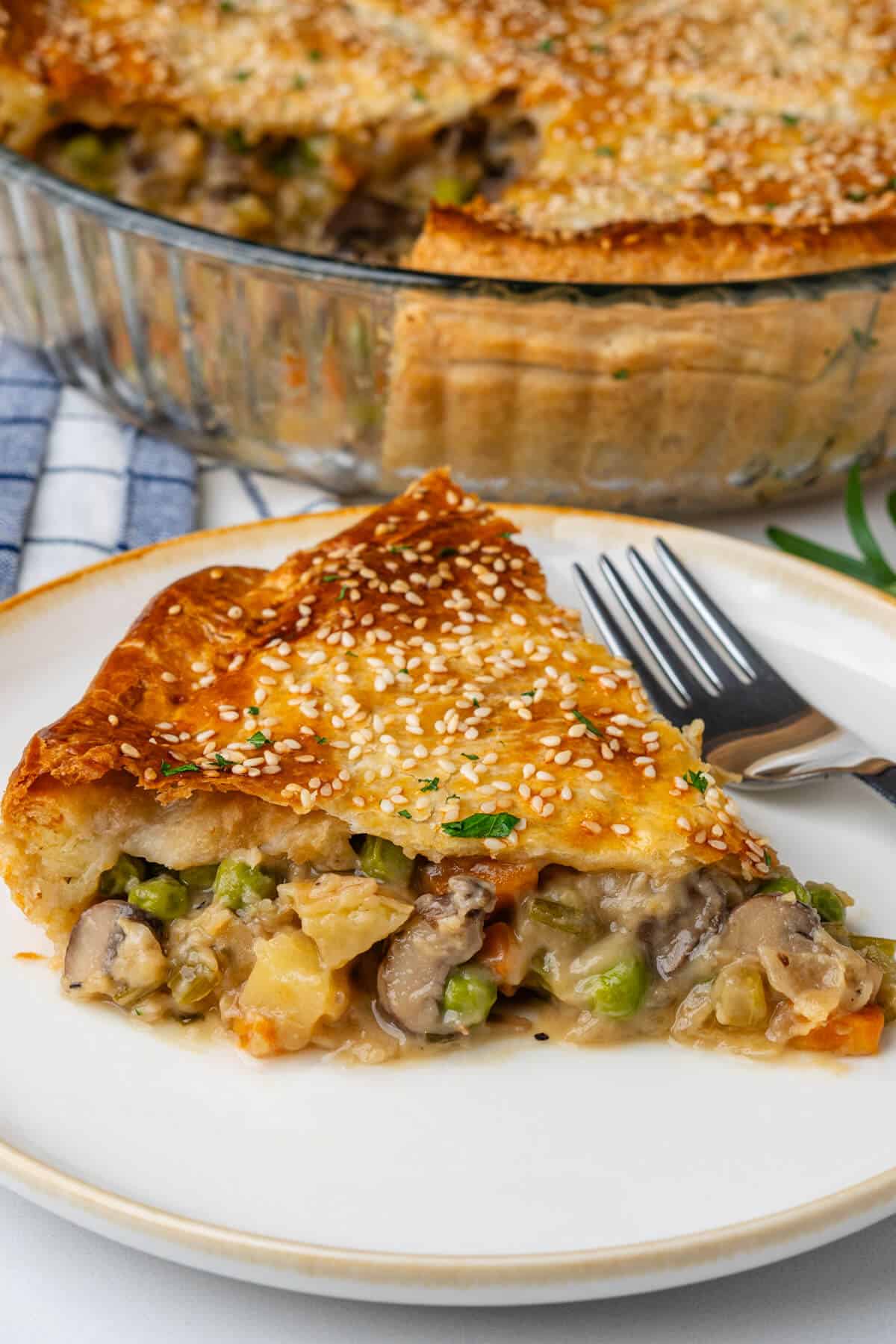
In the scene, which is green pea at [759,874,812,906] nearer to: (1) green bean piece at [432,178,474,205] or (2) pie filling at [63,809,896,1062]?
(2) pie filling at [63,809,896,1062]

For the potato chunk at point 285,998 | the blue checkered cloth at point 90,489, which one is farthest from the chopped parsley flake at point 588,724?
the blue checkered cloth at point 90,489

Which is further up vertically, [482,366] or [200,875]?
[482,366]

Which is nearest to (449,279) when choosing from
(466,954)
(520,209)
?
(520,209)

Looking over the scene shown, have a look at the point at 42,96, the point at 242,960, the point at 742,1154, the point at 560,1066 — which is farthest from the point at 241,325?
the point at 742,1154

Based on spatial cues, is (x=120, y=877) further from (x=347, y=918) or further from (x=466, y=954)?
(x=466, y=954)

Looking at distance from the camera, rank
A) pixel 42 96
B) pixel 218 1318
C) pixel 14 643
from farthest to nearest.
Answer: pixel 42 96, pixel 14 643, pixel 218 1318

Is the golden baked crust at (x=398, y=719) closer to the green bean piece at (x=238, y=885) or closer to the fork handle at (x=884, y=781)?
the green bean piece at (x=238, y=885)

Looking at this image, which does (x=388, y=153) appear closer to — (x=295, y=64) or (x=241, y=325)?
(x=295, y=64)
